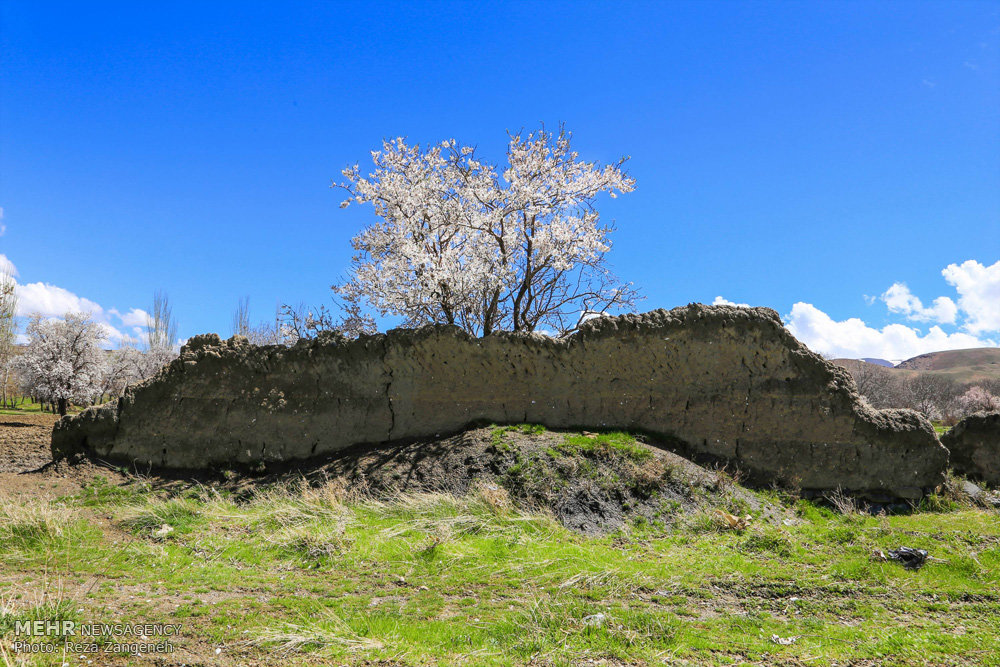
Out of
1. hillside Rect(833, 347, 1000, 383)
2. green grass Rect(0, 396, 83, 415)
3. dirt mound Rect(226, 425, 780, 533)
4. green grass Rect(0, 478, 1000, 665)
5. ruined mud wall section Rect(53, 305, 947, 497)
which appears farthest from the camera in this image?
hillside Rect(833, 347, 1000, 383)

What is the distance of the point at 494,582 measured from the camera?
7.40 meters

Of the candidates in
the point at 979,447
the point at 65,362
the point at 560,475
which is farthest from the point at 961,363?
the point at 65,362

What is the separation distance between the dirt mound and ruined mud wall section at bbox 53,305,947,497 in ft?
2.24

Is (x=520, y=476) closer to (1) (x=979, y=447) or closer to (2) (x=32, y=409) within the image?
(1) (x=979, y=447)

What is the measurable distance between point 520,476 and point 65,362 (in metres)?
31.8

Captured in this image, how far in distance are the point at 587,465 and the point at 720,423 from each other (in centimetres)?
316

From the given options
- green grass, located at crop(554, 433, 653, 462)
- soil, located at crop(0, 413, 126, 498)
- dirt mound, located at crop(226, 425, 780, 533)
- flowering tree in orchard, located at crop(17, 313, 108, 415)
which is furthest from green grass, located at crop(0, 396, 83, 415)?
green grass, located at crop(554, 433, 653, 462)

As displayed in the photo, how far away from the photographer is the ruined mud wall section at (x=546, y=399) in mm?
11750

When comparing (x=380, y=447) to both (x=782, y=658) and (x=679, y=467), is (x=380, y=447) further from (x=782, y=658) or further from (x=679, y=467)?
(x=782, y=658)

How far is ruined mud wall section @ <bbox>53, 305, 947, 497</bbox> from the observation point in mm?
11750

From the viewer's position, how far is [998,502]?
1145cm

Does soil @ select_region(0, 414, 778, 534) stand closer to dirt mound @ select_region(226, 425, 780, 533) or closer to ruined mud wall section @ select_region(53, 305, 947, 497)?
dirt mound @ select_region(226, 425, 780, 533)

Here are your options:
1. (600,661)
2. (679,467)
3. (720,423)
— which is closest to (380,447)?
(679,467)

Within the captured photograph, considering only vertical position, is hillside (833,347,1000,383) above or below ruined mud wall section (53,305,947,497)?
above
